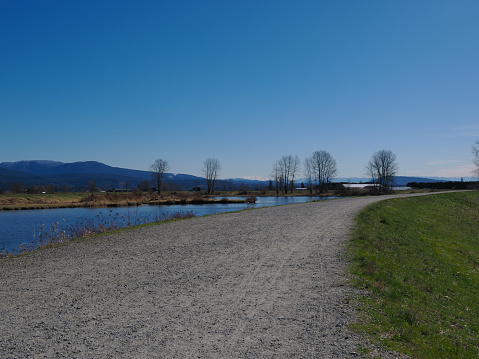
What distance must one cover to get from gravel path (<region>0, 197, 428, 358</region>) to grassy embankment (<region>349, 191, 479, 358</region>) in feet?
1.96

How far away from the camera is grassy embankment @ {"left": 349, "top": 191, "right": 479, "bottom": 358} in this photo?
553cm

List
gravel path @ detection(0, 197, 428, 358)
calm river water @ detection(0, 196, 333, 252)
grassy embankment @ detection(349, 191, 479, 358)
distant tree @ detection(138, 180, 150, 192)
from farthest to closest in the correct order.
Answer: distant tree @ detection(138, 180, 150, 192), calm river water @ detection(0, 196, 333, 252), grassy embankment @ detection(349, 191, 479, 358), gravel path @ detection(0, 197, 428, 358)

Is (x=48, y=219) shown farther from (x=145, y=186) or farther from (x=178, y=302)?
(x=145, y=186)

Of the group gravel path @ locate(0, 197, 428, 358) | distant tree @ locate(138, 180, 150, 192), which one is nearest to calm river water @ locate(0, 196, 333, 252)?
gravel path @ locate(0, 197, 428, 358)

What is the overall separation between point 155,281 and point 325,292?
4.10 m

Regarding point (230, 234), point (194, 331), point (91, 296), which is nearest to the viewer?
point (194, 331)

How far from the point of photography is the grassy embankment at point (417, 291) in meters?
5.53

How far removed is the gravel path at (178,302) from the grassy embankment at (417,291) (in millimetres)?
597

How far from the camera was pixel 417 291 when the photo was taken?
8.55m

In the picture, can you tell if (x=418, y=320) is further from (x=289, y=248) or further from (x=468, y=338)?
(x=289, y=248)

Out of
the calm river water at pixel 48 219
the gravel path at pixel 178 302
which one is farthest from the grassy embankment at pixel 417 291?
the calm river water at pixel 48 219

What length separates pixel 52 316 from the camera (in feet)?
19.9

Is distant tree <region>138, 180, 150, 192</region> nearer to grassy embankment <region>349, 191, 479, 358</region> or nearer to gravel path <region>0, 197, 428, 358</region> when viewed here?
grassy embankment <region>349, 191, 479, 358</region>

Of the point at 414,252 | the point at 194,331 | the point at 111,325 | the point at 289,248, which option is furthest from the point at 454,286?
the point at 111,325
